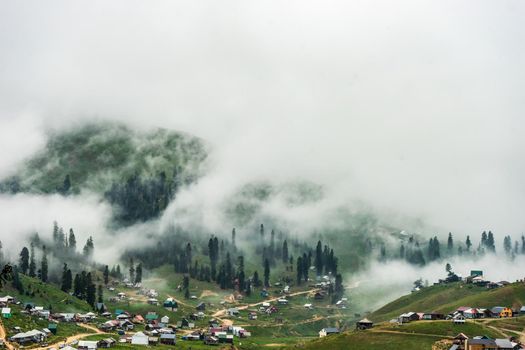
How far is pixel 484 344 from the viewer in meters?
190

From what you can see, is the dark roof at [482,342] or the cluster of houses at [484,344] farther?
the dark roof at [482,342]

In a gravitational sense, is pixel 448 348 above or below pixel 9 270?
below

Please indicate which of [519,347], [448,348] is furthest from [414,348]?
[519,347]

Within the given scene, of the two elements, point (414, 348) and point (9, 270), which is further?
point (414, 348)

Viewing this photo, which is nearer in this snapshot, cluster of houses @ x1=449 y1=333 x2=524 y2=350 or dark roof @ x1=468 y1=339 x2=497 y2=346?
cluster of houses @ x1=449 y1=333 x2=524 y2=350

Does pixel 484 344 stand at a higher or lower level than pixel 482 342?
lower

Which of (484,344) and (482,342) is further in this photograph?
(482,342)

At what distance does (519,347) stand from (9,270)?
179302mm

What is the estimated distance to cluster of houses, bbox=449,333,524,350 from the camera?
189625 millimetres

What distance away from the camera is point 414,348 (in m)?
198

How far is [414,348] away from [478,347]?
62.1ft

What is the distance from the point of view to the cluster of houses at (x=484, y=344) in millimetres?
189625

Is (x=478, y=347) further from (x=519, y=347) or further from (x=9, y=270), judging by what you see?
(x=9, y=270)

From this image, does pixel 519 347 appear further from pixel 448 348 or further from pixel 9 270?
pixel 9 270
